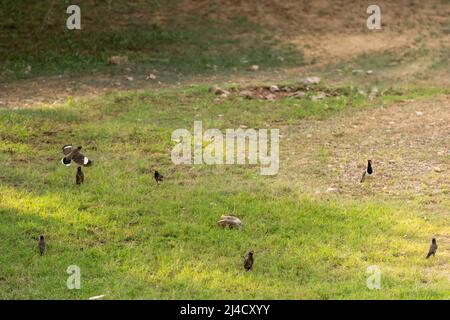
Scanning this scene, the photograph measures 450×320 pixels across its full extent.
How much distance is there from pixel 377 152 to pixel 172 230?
3786 millimetres

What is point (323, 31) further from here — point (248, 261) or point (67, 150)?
point (248, 261)

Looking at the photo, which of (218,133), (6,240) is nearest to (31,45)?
(218,133)

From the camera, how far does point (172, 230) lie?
7.15 meters

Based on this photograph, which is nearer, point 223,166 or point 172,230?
point 172,230

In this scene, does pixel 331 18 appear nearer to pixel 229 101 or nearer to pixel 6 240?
pixel 229 101

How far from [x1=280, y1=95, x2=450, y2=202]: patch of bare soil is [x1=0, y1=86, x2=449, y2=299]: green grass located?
1.15 ft

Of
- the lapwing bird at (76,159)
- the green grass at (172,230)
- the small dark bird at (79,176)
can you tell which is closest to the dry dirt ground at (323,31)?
the green grass at (172,230)

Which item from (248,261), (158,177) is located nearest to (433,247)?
(248,261)

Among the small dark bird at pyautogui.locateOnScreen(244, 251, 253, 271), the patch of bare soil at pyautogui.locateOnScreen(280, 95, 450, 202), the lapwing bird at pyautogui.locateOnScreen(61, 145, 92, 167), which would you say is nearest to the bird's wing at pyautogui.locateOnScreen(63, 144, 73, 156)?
the lapwing bird at pyautogui.locateOnScreen(61, 145, 92, 167)

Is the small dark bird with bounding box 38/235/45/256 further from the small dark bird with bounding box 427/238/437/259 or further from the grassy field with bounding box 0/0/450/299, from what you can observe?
the small dark bird with bounding box 427/238/437/259

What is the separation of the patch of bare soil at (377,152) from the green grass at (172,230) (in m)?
0.35

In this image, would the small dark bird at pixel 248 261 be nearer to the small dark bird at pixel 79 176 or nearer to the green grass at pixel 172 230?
the green grass at pixel 172 230

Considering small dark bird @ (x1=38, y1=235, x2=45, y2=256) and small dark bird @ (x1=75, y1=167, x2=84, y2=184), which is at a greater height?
small dark bird @ (x1=75, y1=167, x2=84, y2=184)

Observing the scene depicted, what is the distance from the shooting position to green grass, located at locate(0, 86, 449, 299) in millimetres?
5973
